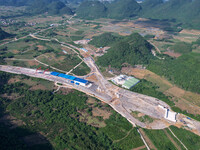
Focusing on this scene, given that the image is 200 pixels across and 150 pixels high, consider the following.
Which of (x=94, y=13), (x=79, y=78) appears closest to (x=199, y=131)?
(x=79, y=78)

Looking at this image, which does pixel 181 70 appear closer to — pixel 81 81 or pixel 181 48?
pixel 181 48

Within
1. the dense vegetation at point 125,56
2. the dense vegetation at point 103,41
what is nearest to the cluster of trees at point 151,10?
the dense vegetation at point 103,41

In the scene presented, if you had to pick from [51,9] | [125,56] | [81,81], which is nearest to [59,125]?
[81,81]

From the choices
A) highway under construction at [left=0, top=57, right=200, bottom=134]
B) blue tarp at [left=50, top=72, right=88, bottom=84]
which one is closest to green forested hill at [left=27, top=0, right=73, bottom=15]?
highway under construction at [left=0, top=57, right=200, bottom=134]

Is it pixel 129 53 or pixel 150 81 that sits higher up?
pixel 129 53

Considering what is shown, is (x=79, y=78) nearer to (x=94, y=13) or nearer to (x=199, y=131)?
(x=199, y=131)

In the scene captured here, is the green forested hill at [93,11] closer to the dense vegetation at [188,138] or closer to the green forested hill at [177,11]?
the green forested hill at [177,11]

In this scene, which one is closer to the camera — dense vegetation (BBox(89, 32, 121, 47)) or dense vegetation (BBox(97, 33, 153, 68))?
dense vegetation (BBox(97, 33, 153, 68))

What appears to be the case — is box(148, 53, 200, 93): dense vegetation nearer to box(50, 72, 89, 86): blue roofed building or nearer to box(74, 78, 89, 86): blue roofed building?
box(74, 78, 89, 86): blue roofed building
